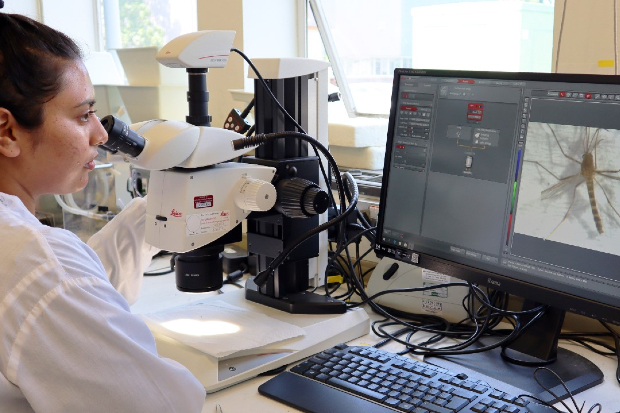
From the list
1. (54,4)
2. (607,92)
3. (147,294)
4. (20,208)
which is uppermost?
(54,4)

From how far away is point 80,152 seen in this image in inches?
37.8

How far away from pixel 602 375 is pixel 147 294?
1.04 meters

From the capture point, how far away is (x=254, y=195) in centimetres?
A: 118

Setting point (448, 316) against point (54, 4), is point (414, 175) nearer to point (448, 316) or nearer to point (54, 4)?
point (448, 316)

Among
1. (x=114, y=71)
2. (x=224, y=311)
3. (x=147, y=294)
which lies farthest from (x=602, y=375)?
(x=114, y=71)

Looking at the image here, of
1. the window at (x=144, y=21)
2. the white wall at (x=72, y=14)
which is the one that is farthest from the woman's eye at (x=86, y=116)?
the white wall at (x=72, y=14)

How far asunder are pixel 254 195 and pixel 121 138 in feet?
0.88

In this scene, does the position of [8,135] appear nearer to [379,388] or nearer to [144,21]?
[379,388]

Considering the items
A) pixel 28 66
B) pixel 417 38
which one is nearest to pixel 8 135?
pixel 28 66

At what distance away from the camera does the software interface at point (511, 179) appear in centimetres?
96

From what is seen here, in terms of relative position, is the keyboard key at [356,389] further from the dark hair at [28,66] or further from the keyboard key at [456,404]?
the dark hair at [28,66]

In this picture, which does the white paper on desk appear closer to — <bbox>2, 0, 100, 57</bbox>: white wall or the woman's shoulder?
the woman's shoulder

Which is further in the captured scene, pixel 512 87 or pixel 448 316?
pixel 448 316

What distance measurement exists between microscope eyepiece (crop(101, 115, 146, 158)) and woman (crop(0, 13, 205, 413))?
2cm
